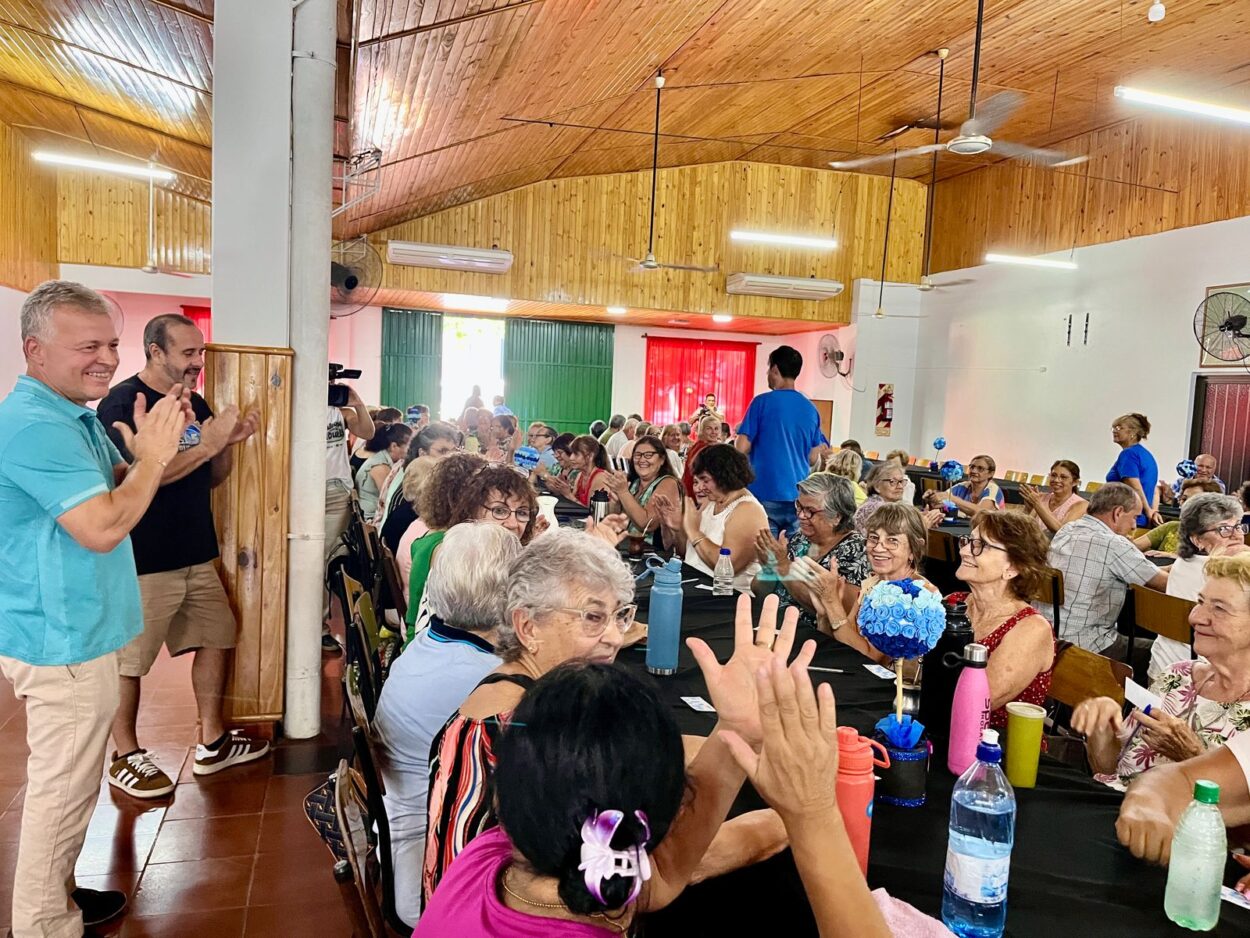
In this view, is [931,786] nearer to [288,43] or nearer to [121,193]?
[288,43]

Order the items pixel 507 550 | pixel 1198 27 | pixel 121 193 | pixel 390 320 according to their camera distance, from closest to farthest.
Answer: pixel 507 550 → pixel 1198 27 → pixel 121 193 → pixel 390 320

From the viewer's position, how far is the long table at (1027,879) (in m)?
1.15

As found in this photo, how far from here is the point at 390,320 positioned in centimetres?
1320

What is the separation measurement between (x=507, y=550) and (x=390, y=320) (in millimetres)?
12215

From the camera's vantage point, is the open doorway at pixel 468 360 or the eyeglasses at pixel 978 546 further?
the open doorway at pixel 468 360

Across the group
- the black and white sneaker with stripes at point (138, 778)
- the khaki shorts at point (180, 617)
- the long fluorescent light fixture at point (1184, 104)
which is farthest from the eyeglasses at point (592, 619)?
the long fluorescent light fixture at point (1184, 104)

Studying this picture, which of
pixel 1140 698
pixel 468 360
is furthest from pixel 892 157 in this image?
pixel 468 360

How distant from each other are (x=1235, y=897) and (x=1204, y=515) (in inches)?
99.6

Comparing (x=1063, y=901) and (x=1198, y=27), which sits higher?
(x=1198, y=27)

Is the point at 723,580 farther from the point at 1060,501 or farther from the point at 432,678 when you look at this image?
the point at 1060,501

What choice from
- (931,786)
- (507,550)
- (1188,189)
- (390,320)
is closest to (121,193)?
(390,320)

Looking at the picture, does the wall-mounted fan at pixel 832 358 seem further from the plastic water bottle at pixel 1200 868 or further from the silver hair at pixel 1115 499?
the plastic water bottle at pixel 1200 868

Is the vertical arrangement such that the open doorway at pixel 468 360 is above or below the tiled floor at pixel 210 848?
above

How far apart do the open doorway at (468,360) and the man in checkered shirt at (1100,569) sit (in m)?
10.9
